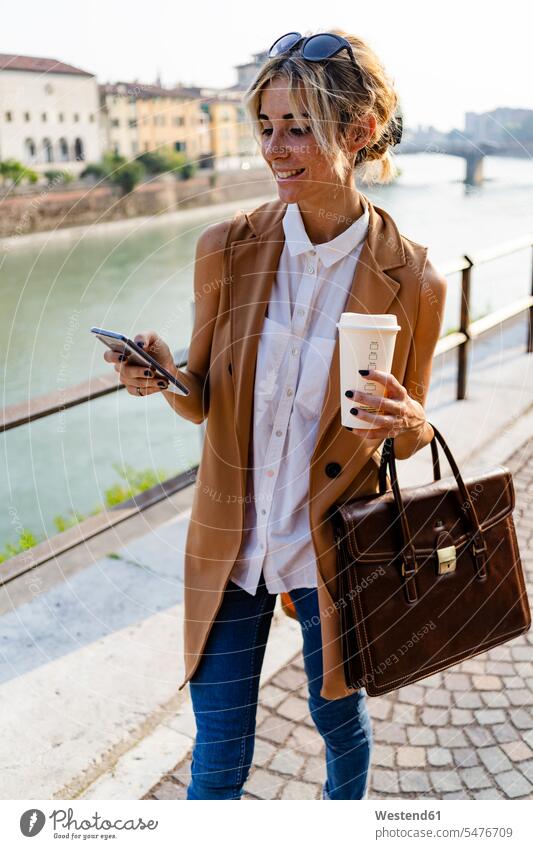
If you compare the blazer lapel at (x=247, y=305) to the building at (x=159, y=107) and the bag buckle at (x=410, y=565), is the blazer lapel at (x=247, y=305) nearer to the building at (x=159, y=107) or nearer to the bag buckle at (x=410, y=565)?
the bag buckle at (x=410, y=565)

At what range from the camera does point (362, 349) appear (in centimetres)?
Answer: 132

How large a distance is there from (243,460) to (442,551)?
0.41m

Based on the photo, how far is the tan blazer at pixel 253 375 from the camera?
5.01ft

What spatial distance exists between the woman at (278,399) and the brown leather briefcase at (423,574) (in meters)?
0.05

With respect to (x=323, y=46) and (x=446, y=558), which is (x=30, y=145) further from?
(x=446, y=558)

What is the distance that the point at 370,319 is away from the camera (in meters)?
1.31

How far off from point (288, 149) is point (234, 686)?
0.99 m

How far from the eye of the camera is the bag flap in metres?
1.50

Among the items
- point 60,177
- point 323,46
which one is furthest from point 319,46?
point 60,177

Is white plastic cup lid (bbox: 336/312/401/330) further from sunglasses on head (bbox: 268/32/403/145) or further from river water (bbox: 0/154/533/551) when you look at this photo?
river water (bbox: 0/154/533/551)

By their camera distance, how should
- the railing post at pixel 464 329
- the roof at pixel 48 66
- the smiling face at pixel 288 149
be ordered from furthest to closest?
1. the railing post at pixel 464 329
2. the roof at pixel 48 66
3. the smiling face at pixel 288 149

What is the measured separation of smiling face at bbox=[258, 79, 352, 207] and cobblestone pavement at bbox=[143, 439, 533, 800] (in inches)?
59.0

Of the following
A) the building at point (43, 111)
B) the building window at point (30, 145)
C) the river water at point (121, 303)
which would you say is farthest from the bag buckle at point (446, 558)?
the building window at point (30, 145)
